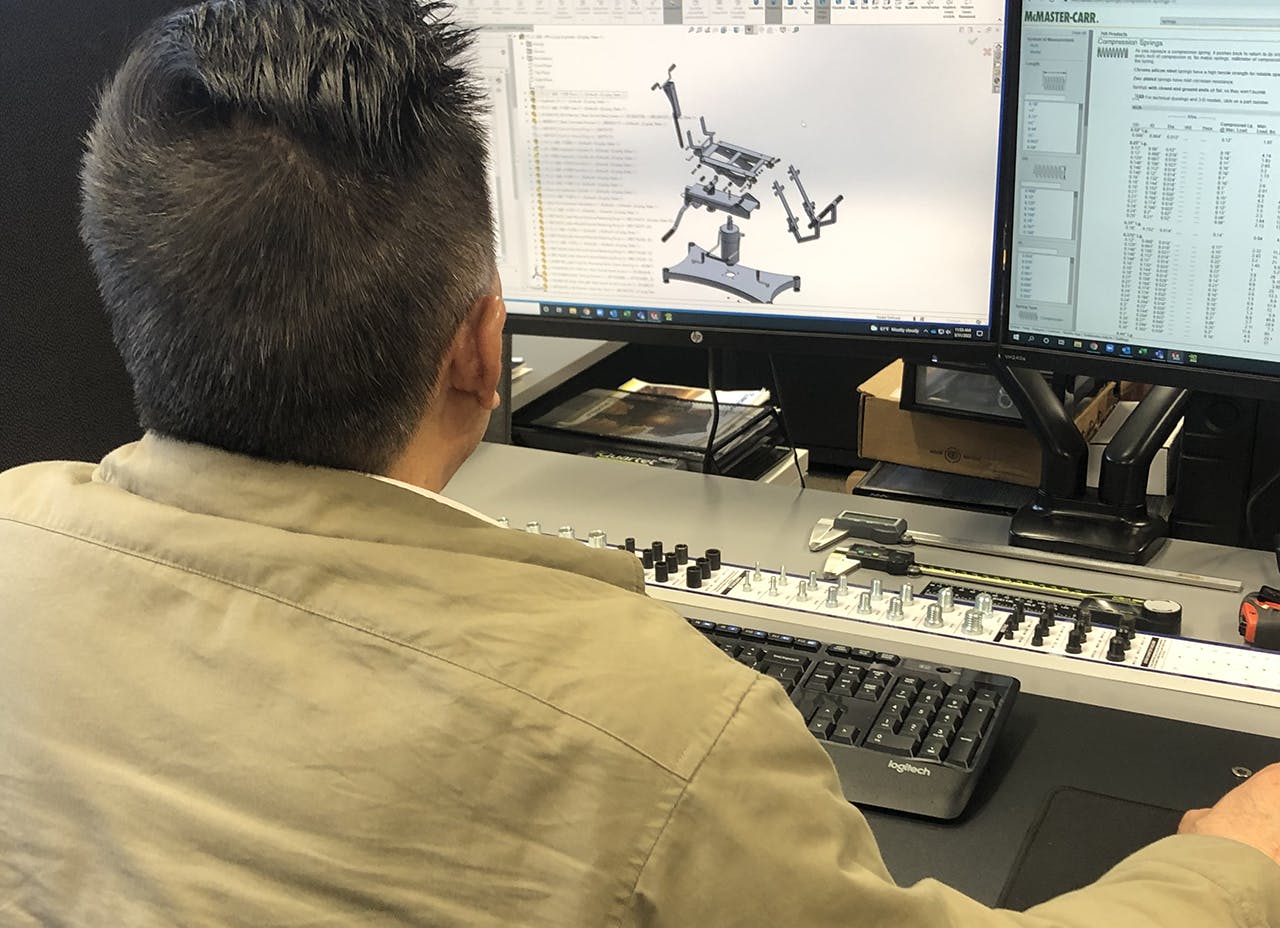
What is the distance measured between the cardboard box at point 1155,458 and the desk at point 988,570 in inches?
4.3

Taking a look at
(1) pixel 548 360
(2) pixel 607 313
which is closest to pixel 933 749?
(2) pixel 607 313

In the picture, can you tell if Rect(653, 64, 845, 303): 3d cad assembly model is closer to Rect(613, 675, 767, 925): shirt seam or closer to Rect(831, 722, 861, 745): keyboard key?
Rect(831, 722, 861, 745): keyboard key

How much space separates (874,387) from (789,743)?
4.05 feet

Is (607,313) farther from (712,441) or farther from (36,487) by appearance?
(36,487)

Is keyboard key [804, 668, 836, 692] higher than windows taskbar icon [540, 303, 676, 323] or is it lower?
lower

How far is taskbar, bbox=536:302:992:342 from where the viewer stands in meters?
1.37

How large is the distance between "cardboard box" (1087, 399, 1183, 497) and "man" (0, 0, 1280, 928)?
0.83 metres

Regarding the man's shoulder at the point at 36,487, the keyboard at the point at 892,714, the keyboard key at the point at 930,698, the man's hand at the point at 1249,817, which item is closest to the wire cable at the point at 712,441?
the keyboard at the point at 892,714

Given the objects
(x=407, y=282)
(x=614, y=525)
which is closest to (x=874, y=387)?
(x=614, y=525)

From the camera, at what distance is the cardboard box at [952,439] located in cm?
A: 157

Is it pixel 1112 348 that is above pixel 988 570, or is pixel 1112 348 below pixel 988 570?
above

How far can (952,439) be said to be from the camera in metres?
1.65

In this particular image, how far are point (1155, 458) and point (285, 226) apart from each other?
109 cm

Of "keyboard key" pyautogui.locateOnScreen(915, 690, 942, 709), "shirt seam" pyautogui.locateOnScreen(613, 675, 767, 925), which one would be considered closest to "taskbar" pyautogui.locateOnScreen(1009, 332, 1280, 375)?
"keyboard key" pyautogui.locateOnScreen(915, 690, 942, 709)
